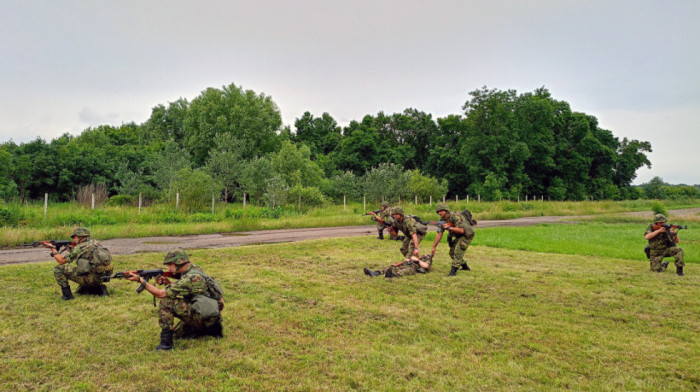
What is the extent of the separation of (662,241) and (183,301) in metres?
11.4

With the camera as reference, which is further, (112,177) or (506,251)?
(112,177)

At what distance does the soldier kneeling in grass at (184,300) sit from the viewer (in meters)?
5.23

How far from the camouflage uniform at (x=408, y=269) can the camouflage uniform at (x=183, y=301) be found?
521cm

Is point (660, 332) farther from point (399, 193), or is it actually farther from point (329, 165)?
point (329, 165)

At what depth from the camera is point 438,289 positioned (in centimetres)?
863

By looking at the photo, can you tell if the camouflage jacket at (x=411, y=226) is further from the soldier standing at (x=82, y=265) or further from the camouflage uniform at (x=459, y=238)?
the soldier standing at (x=82, y=265)

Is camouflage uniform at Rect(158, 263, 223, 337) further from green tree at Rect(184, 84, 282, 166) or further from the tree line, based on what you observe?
green tree at Rect(184, 84, 282, 166)

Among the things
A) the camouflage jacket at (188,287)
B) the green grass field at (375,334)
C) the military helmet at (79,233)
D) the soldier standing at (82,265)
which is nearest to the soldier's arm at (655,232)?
the green grass field at (375,334)

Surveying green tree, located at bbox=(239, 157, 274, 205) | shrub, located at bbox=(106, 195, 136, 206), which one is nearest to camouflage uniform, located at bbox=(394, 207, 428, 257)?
shrub, located at bbox=(106, 195, 136, 206)

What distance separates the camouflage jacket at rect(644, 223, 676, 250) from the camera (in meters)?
10.5

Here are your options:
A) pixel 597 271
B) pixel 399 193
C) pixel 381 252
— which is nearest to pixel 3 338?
pixel 381 252

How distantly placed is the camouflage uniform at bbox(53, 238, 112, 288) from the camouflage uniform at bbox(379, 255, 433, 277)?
5823 mm

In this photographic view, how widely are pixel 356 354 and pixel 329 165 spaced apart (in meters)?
59.7

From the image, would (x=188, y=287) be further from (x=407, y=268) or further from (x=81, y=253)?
(x=407, y=268)
